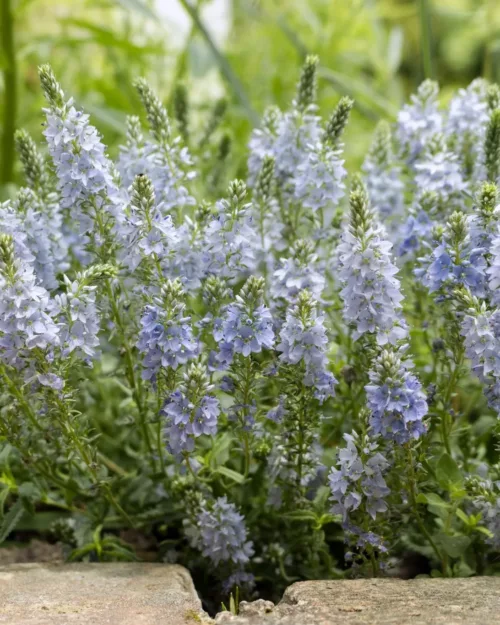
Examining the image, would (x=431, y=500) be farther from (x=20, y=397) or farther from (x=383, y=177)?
(x=383, y=177)

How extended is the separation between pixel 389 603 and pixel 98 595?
2.82ft

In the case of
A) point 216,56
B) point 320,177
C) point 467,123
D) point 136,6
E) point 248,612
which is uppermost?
point 136,6

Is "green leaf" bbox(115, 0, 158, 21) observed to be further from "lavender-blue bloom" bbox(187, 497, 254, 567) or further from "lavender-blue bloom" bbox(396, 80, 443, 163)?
"lavender-blue bloom" bbox(187, 497, 254, 567)

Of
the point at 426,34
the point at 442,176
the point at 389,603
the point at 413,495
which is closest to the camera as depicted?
the point at 389,603

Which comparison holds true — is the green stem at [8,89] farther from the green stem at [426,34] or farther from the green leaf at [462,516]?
the green leaf at [462,516]

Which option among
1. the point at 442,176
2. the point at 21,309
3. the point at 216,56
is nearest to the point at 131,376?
the point at 21,309

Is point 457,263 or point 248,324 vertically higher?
point 457,263

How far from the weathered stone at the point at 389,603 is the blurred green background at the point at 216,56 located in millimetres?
2404

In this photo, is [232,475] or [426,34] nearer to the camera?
[232,475]

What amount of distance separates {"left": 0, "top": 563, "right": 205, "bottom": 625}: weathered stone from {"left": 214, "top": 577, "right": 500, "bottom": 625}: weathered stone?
27 centimetres

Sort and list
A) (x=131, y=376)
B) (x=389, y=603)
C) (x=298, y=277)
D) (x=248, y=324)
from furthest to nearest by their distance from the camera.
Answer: (x=131, y=376) → (x=298, y=277) → (x=248, y=324) → (x=389, y=603)

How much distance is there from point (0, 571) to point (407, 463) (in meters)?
1.38

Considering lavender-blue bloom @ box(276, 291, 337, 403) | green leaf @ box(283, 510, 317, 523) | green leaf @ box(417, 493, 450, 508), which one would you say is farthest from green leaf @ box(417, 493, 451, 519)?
lavender-blue bloom @ box(276, 291, 337, 403)

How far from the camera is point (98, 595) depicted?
7.91 ft
